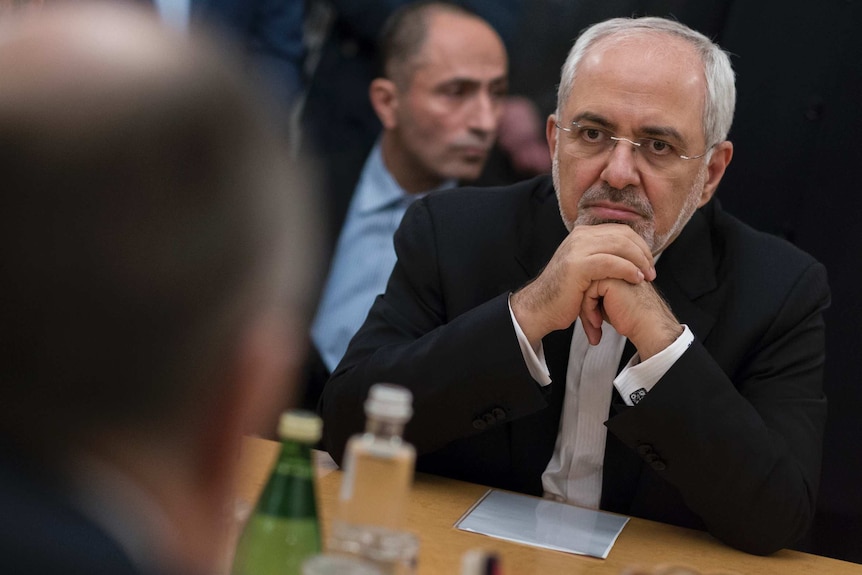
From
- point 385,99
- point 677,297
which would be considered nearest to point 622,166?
point 677,297

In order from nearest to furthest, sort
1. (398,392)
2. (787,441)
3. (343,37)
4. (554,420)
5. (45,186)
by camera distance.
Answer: (45,186), (398,392), (787,441), (554,420), (343,37)

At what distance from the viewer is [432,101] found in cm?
364

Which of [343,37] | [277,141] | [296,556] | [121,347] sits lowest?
[296,556]

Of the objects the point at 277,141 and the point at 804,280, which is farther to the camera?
the point at 804,280

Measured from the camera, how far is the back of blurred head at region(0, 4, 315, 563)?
26.2 inches

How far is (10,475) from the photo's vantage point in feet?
2.39

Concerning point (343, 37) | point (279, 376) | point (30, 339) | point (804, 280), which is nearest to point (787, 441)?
point (804, 280)

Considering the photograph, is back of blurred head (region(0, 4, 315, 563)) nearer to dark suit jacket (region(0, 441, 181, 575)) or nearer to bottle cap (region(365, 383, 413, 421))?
dark suit jacket (region(0, 441, 181, 575))

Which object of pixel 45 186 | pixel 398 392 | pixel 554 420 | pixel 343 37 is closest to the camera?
pixel 45 186

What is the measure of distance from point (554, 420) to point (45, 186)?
5.35 feet

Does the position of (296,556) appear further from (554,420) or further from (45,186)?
(554,420)

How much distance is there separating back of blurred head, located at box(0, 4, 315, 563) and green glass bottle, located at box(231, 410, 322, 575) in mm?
445

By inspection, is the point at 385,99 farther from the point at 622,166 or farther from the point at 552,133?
the point at 622,166

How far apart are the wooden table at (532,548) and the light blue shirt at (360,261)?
1180 mm
